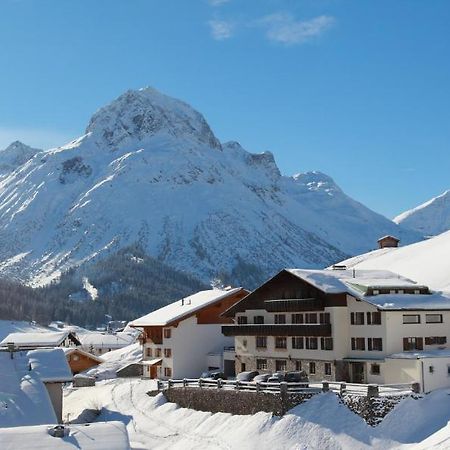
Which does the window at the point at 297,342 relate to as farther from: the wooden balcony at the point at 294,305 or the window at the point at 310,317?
the wooden balcony at the point at 294,305

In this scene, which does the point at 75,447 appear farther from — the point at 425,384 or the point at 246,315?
the point at 246,315

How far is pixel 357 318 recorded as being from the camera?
6188 centimetres

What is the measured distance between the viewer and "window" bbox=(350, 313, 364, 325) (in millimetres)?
61438

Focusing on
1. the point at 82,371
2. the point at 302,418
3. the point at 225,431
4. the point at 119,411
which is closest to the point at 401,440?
the point at 302,418

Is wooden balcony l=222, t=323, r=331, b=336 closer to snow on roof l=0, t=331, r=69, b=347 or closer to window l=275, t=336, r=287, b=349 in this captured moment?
window l=275, t=336, r=287, b=349

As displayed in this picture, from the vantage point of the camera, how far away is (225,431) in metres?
55.2

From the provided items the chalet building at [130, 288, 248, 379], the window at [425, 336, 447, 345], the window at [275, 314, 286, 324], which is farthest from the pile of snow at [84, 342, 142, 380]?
the window at [425, 336, 447, 345]

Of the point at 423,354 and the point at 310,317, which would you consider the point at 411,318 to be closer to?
the point at 423,354

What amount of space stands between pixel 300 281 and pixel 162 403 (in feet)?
53.9

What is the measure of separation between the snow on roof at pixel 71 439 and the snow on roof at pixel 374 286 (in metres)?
29.9

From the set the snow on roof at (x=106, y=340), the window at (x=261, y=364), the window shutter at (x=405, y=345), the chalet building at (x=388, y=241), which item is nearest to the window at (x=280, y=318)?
the window at (x=261, y=364)

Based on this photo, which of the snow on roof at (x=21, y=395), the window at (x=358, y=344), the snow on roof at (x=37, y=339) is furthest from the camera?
the snow on roof at (x=37, y=339)

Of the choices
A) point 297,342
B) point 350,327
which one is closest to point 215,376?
point 297,342

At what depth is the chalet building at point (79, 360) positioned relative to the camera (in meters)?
101
